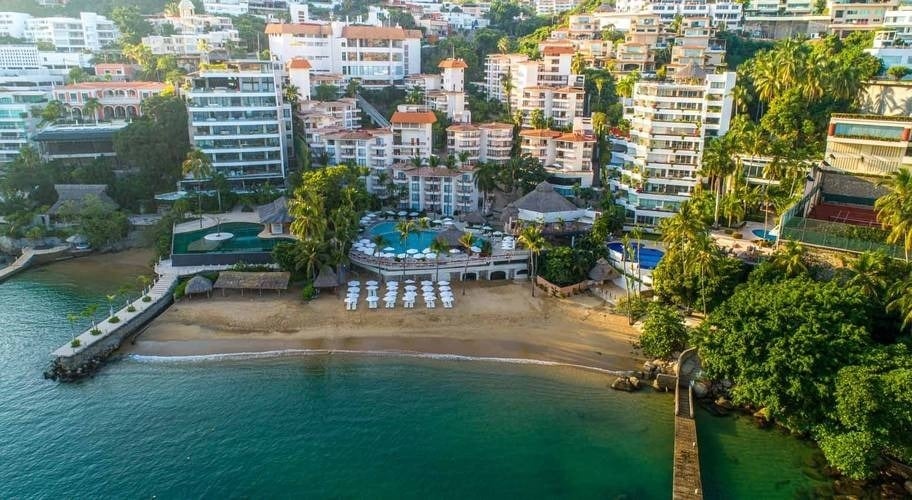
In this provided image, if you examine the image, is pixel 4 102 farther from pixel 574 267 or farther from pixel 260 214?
pixel 574 267

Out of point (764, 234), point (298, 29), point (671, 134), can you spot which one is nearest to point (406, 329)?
point (764, 234)

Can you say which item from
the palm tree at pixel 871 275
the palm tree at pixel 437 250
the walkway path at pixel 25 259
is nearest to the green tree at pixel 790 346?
the palm tree at pixel 871 275

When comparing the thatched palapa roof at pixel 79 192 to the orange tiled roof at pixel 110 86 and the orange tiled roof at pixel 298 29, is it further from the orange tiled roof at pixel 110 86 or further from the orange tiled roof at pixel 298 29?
the orange tiled roof at pixel 298 29

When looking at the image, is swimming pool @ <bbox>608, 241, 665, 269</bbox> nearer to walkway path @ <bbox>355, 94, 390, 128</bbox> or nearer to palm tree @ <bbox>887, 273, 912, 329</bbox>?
palm tree @ <bbox>887, 273, 912, 329</bbox>

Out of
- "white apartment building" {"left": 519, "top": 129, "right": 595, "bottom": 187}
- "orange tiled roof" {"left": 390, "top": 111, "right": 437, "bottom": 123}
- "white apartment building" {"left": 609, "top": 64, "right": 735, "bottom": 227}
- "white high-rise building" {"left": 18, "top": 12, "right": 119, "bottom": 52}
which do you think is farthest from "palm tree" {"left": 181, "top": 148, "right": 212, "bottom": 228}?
"white high-rise building" {"left": 18, "top": 12, "right": 119, "bottom": 52}

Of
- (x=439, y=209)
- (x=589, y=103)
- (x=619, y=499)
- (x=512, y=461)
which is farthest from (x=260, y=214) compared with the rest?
(x=589, y=103)

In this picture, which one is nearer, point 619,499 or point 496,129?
point 619,499

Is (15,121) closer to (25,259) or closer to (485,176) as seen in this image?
(25,259)
